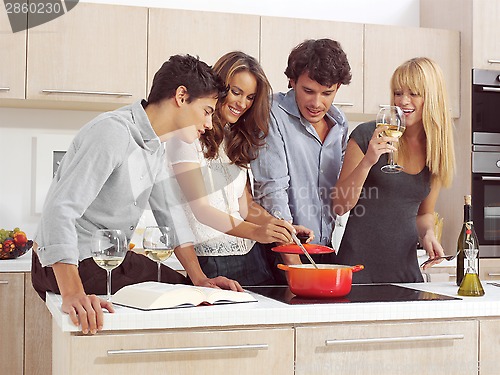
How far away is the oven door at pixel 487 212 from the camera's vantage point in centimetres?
412

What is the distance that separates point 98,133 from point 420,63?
137 cm

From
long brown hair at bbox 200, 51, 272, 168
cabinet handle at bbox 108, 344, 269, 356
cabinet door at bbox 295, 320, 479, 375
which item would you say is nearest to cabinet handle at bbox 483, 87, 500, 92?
long brown hair at bbox 200, 51, 272, 168

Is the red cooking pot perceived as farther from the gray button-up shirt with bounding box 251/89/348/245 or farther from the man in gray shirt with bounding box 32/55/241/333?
the gray button-up shirt with bounding box 251/89/348/245

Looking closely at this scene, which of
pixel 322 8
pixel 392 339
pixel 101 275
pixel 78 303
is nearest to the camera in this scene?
A: pixel 78 303

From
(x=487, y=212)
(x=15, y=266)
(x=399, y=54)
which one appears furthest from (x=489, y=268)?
(x=15, y=266)

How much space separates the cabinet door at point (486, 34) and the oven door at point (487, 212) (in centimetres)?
65

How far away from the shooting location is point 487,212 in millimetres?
4184

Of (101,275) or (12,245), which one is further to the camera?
(12,245)

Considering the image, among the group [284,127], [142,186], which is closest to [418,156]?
[284,127]

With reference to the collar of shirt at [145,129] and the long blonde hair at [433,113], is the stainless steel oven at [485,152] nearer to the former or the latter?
the long blonde hair at [433,113]

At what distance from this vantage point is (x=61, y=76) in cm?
371

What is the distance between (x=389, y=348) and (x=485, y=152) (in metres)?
2.39

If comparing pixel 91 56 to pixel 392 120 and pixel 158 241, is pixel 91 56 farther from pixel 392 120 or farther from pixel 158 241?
pixel 158 241

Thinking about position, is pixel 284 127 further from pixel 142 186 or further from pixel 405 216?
pixel 142 186
